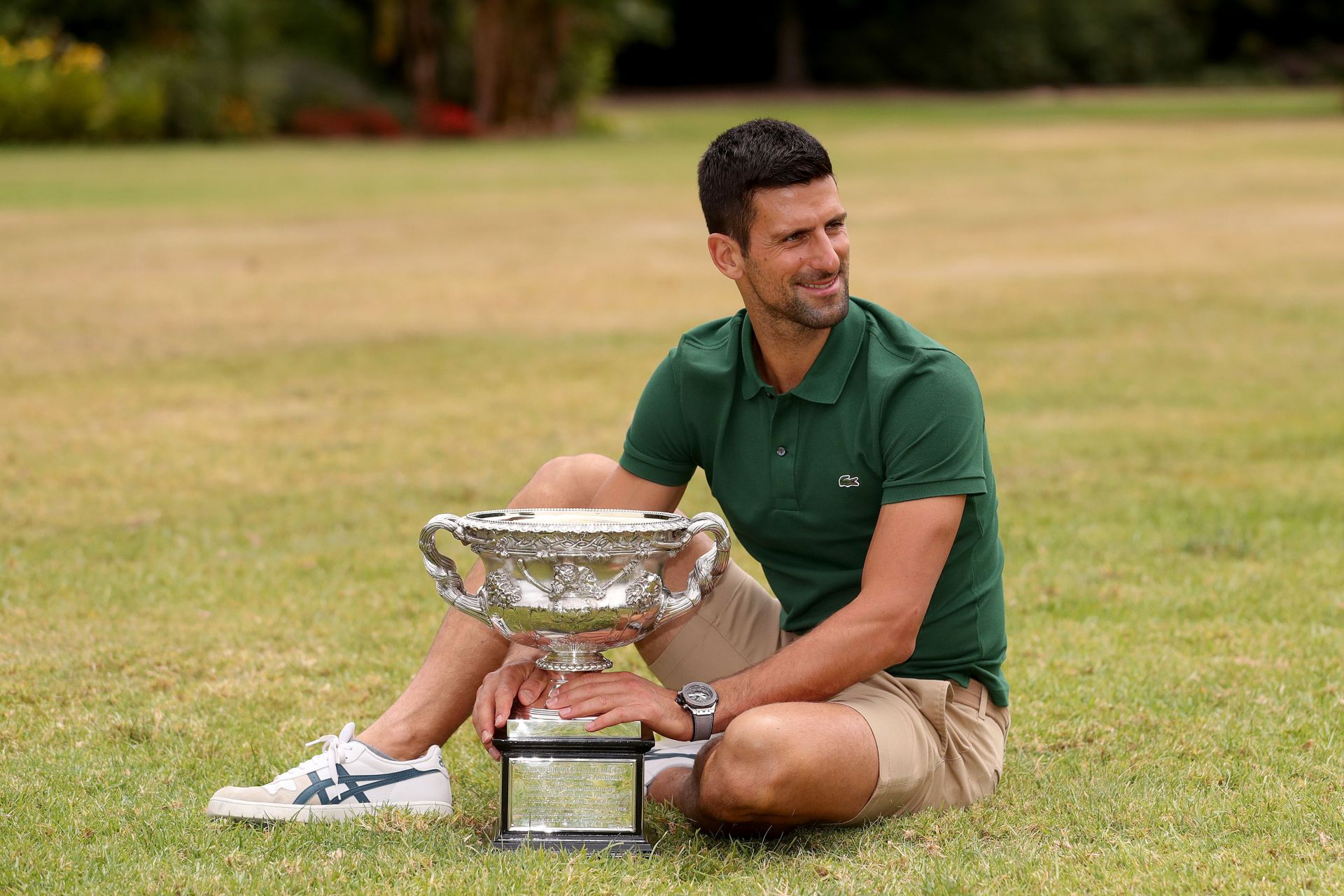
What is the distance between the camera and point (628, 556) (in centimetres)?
347

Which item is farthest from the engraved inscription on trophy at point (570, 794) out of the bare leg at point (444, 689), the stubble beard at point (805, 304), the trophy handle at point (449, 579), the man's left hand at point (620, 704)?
the stubble beard at point (805, 304)

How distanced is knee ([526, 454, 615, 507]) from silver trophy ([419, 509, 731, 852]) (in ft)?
1.20

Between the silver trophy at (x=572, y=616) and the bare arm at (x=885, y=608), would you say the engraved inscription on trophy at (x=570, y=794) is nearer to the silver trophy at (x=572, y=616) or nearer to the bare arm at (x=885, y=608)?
the silver trophy at (x=572, y=616)

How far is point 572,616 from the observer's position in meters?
3.48

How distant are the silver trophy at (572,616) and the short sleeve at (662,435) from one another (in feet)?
1.02

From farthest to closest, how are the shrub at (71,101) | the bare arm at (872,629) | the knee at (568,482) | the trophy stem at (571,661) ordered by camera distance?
the shrub at (71,101) < the knee at (568,482) < the trophy stem at (571,661) < the bare arm at (872,629)

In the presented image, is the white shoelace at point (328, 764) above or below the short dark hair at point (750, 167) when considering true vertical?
below

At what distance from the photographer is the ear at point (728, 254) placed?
3.84 m

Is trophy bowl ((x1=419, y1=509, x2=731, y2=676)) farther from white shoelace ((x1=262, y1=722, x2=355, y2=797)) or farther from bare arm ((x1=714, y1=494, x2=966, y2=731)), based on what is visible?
white shoelace ((x1=262, y1=722, x2=355, y2=797))

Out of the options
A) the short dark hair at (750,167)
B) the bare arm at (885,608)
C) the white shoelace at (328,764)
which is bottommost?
the white shoelace at (328,764)

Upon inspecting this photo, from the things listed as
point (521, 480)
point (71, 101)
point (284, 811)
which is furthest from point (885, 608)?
point (71, 101)

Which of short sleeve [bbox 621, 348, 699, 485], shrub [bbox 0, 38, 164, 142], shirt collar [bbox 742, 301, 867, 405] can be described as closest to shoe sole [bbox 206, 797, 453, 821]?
short sleeve [bbox 621, 348, 699, 485]

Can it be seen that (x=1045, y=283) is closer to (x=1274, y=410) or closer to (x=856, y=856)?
(x=1274, y=410)

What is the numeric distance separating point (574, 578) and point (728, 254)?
0.88 metres
